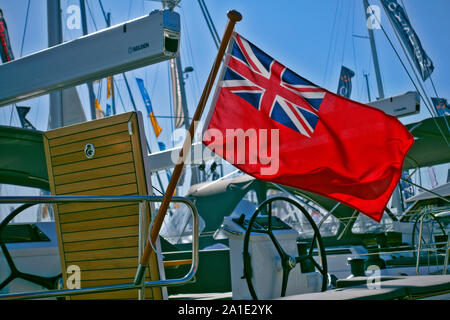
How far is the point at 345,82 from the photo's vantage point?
2377cm

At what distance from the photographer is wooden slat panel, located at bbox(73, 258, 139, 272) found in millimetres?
3062

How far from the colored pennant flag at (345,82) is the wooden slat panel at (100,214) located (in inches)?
822

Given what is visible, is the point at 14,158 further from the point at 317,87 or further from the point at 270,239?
the point at 317,87

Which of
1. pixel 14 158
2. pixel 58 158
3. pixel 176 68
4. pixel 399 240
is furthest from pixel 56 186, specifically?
pixel 176 68

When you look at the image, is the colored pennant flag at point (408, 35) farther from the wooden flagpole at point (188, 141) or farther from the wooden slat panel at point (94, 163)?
the wooden flagpole at point (188, 141)

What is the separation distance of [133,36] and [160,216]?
6.66 feet

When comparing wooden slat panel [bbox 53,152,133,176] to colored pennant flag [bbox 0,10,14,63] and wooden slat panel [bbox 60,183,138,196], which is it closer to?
wooden slat panel [bbox 60,183,138,196]

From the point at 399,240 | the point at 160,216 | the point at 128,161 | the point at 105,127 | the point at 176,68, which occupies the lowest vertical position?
the point at 399,240

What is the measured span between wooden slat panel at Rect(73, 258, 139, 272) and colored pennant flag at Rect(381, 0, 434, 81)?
10672 mm

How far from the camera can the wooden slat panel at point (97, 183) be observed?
316 centimetres

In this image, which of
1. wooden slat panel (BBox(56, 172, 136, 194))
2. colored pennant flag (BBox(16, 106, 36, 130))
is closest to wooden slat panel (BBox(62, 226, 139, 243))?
wooden slat panel (BBox(56, 172, 136, 194))

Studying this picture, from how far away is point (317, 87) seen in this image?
11.2 ft

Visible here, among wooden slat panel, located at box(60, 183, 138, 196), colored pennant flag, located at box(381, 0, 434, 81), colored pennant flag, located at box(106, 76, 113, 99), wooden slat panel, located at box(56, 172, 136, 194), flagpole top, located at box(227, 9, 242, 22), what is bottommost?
wooden slat panel, located at box(60, 183, 138, 196)

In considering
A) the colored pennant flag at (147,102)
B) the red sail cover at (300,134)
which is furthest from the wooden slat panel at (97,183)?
the colored pennant flag at (147,102)
